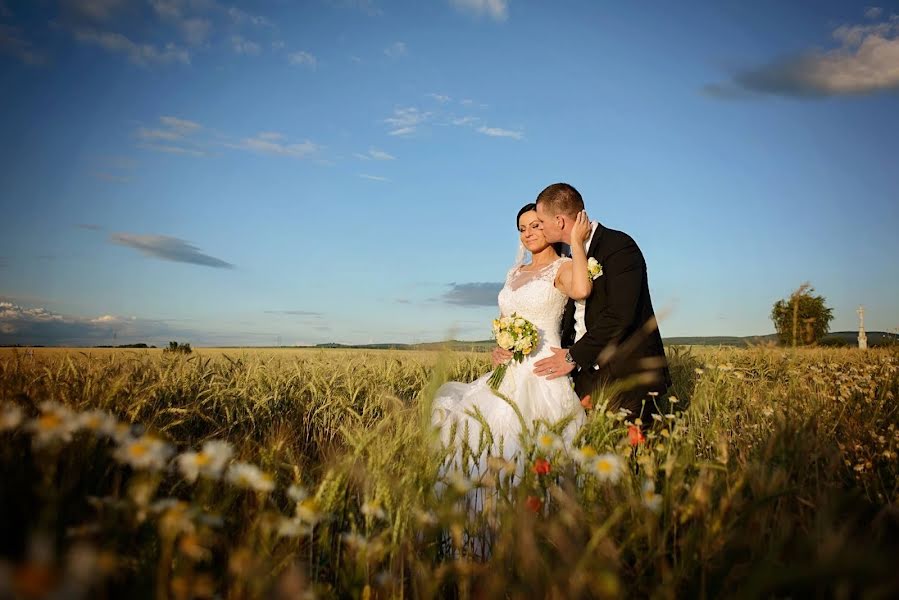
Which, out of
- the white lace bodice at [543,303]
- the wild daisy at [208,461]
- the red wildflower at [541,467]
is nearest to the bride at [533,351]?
the white lace bodice at [543,303]

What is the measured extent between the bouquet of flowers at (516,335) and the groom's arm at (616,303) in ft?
1.39

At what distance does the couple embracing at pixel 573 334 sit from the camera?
4957 mm

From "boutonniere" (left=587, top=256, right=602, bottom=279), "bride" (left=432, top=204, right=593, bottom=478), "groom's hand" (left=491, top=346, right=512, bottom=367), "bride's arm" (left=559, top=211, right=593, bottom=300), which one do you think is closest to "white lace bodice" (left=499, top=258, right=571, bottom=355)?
"bride" (left=432, top=204, right=593, bottom=478)

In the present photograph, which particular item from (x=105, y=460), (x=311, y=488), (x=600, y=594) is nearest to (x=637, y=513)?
(x=600, y=594)

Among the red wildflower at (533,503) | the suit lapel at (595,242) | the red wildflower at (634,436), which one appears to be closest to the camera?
the red wildflower at (533,503)

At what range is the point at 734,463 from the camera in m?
3.28

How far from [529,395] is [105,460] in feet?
12.8

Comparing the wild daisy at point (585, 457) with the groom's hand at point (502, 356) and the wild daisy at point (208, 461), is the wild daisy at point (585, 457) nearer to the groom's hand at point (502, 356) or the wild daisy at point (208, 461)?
the wild daisy at point (208, 461)

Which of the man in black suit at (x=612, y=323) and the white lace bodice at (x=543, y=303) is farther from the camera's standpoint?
the white lace bodice at (x=543, y=303)

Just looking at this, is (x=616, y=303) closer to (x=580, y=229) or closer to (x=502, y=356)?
(x=580, y=229)

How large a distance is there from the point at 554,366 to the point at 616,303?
2.75 feet

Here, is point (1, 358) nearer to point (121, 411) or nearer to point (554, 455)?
point (121, 411)

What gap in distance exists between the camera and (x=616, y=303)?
4.97 m

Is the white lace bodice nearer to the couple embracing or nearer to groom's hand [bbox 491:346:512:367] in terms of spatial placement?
the couple embracing
